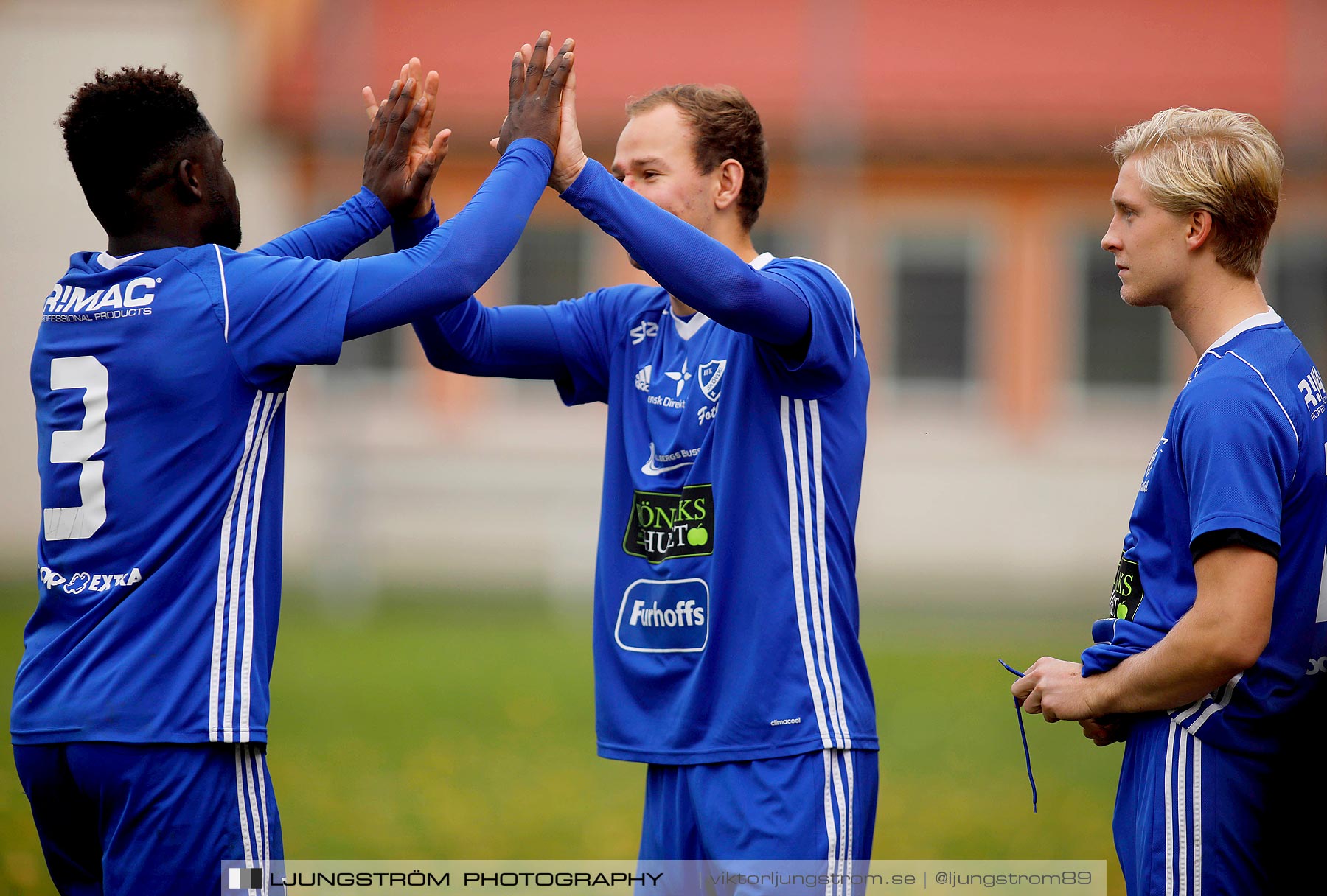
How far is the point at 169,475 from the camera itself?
2996 millimetres

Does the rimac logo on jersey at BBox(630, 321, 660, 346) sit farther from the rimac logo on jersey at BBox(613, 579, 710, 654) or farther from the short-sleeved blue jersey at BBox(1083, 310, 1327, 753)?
the short-sleeved blue jersey at BBox(1083, 310, 1327, 753)

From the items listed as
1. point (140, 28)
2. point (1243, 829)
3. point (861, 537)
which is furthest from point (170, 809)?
point (140, 28)

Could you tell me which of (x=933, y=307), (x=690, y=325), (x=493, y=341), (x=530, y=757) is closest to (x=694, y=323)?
(x=690, y=325)

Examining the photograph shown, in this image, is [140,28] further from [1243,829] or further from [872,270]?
[1243,829]

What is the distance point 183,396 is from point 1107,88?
2046 cm

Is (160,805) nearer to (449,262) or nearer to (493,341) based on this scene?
(449,262)

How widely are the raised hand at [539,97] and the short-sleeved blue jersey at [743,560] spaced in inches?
26.1

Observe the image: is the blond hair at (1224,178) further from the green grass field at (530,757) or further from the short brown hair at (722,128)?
the green grass field at (530,757)

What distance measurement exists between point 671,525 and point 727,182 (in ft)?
3.33

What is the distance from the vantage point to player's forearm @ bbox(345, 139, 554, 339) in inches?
121

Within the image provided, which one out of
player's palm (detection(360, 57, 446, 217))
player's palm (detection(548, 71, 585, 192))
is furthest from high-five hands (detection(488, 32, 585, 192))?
player's palm (detection(360, 57, 446, 217))

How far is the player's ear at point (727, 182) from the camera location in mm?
3836

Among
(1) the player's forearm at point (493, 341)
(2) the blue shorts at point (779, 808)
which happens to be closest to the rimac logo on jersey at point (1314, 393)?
(2) the blue shorts at point (779, 808)

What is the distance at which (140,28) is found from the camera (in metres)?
20.7
